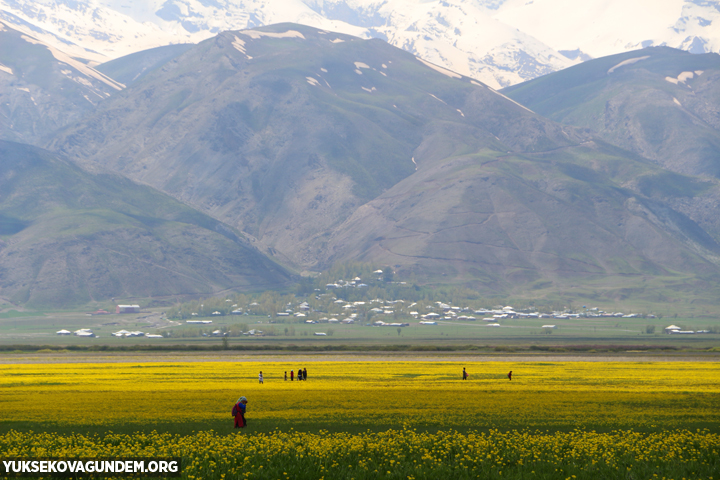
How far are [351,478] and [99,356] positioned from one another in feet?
324

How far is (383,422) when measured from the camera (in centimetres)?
4544

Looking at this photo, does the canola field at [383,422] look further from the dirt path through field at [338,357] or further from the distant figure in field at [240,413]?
the dirt path through field at [338,357]

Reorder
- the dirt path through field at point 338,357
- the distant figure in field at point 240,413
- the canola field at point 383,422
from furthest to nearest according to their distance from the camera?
the dirt path through field at point 338,357 → the distant figure in field at point 240,413 → the canola field at point 383,422

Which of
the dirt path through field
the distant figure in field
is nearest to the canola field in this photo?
the distant figure in field

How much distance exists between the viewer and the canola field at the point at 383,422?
1272 inches

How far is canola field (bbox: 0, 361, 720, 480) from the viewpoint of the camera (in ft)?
106

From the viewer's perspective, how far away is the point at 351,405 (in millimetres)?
52719

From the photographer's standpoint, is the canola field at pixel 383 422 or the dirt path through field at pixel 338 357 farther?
the dirt path through field at pixel 338 357

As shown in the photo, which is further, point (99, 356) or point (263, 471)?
point (99, 356)

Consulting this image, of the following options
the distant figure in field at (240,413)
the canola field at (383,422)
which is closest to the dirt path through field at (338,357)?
the canola field at (383,422)

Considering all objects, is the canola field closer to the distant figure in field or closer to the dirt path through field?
the distant figure in field

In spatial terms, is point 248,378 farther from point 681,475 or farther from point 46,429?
point 681,475

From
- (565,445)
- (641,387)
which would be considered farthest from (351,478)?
(641,387)

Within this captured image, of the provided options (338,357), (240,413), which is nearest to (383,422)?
(240,413)
